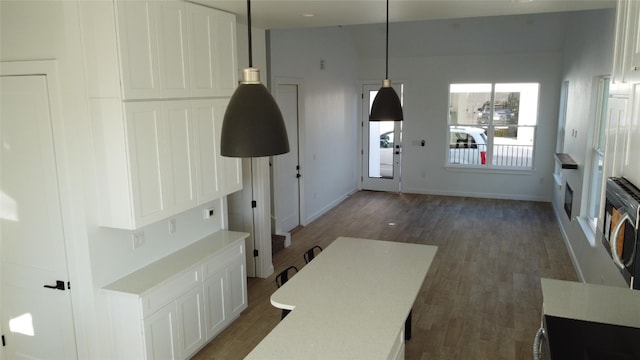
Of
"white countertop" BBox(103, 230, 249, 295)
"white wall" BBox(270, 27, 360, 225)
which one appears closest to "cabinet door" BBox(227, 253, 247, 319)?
"white countertop" BBox(103, 230, 249, 295)

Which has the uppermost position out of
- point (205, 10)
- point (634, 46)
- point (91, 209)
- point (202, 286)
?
point (205, 10)

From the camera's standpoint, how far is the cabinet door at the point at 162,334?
11.2 ft

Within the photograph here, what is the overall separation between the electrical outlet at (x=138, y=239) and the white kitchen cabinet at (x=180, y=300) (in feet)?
0.68

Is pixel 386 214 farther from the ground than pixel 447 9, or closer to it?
closer to it

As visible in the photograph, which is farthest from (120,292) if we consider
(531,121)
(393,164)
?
(531,121)

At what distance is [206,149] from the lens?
13.3 feet

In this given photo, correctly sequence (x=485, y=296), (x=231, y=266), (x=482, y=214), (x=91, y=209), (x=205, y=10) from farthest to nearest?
(x=482, y=214) < (x=485, y=296) < (x=231, y=266) < (x=205, y=10) < (x=91, y=209)

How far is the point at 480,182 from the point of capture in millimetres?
9914

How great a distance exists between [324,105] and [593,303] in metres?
6.28

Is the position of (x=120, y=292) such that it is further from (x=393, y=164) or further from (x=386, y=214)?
(x=393, y=164)

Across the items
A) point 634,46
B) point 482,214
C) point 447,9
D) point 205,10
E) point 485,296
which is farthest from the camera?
point 482,214

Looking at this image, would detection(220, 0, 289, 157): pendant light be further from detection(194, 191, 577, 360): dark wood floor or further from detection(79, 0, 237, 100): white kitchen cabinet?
detection(194, 191, 577, 360): dark wood floor

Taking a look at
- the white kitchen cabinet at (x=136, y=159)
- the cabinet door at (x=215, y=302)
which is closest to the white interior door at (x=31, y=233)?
the white kitchen cabinet at (x=136, y=159)

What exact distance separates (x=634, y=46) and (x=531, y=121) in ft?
23.3
